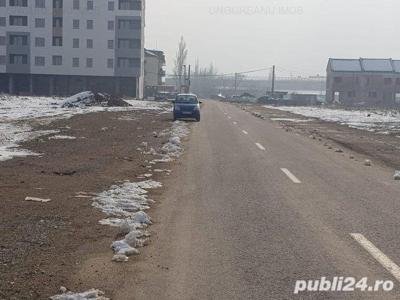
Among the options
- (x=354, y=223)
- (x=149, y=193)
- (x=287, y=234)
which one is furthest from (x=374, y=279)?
(x=149, y=193)

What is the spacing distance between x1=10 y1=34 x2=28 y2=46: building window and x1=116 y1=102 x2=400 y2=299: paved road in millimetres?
81529

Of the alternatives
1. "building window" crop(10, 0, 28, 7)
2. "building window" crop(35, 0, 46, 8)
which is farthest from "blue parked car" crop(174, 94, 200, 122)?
"building window" crop(10, 0, 28, 7)

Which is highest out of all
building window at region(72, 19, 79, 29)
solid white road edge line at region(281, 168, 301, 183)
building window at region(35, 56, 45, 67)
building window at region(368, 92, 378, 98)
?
building window at region(72, 19, 79, 29)

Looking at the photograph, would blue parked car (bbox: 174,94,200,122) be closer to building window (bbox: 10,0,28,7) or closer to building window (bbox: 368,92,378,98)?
building window (bbox: 10,0,28,7)

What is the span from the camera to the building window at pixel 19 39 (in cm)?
8788

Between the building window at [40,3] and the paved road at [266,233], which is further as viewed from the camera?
the building window at [40,3]

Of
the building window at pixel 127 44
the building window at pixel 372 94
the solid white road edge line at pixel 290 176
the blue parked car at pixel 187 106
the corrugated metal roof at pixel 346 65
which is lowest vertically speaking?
the solid white road edge line at pixel 290 176

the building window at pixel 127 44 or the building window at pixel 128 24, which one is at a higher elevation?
the building window at pixel 128 24

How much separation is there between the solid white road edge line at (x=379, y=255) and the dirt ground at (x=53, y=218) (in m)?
2.99

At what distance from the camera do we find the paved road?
5.25 m

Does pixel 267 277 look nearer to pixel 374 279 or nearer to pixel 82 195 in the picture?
pixel 374 279

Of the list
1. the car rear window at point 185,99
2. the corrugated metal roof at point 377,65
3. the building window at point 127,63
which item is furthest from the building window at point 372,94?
the car rear window at point 185,99

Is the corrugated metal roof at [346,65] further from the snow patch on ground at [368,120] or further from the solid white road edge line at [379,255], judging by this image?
the solid white road edge line at [379,255]

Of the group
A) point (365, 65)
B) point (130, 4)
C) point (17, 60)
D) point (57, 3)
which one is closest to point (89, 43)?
point (57, 3)
